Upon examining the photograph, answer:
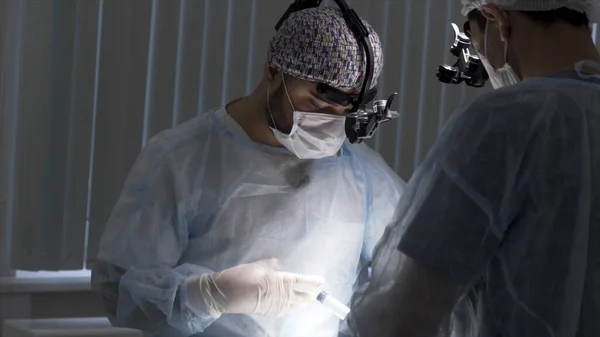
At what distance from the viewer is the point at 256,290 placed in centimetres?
177

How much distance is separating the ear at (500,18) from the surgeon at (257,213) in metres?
0.48

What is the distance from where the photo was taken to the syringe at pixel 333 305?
1.82m

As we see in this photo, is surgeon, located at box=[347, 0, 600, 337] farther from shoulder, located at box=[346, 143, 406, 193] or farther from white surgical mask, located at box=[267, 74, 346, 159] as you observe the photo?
shoulder, located at box=[346, 143, 406, 193]

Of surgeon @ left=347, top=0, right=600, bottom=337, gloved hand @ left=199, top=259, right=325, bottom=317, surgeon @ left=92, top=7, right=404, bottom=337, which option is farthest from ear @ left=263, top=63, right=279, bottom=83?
surgeon @ left=347, top=0, right=600, bottom=337

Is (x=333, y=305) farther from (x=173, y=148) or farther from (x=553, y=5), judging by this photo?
(x=553, y=5)

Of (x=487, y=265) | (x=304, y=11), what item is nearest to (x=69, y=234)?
(x=304, y=11)

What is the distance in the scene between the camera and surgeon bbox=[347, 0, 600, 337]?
1252mm

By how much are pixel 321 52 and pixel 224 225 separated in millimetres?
416

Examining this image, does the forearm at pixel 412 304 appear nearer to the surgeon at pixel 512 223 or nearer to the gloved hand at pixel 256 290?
the surgeon at pixel 512 223

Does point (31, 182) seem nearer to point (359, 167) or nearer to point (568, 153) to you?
point (359, 167)

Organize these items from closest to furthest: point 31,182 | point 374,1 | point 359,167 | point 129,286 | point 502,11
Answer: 1. point 502,11
2. point 129,286
3. point 359,167
4. point 31,182
5. point 374,1

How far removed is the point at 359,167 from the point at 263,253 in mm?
315

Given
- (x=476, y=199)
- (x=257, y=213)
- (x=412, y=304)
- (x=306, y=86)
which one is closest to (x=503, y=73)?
(x=476, y=199)

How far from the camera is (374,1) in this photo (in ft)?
9.37
